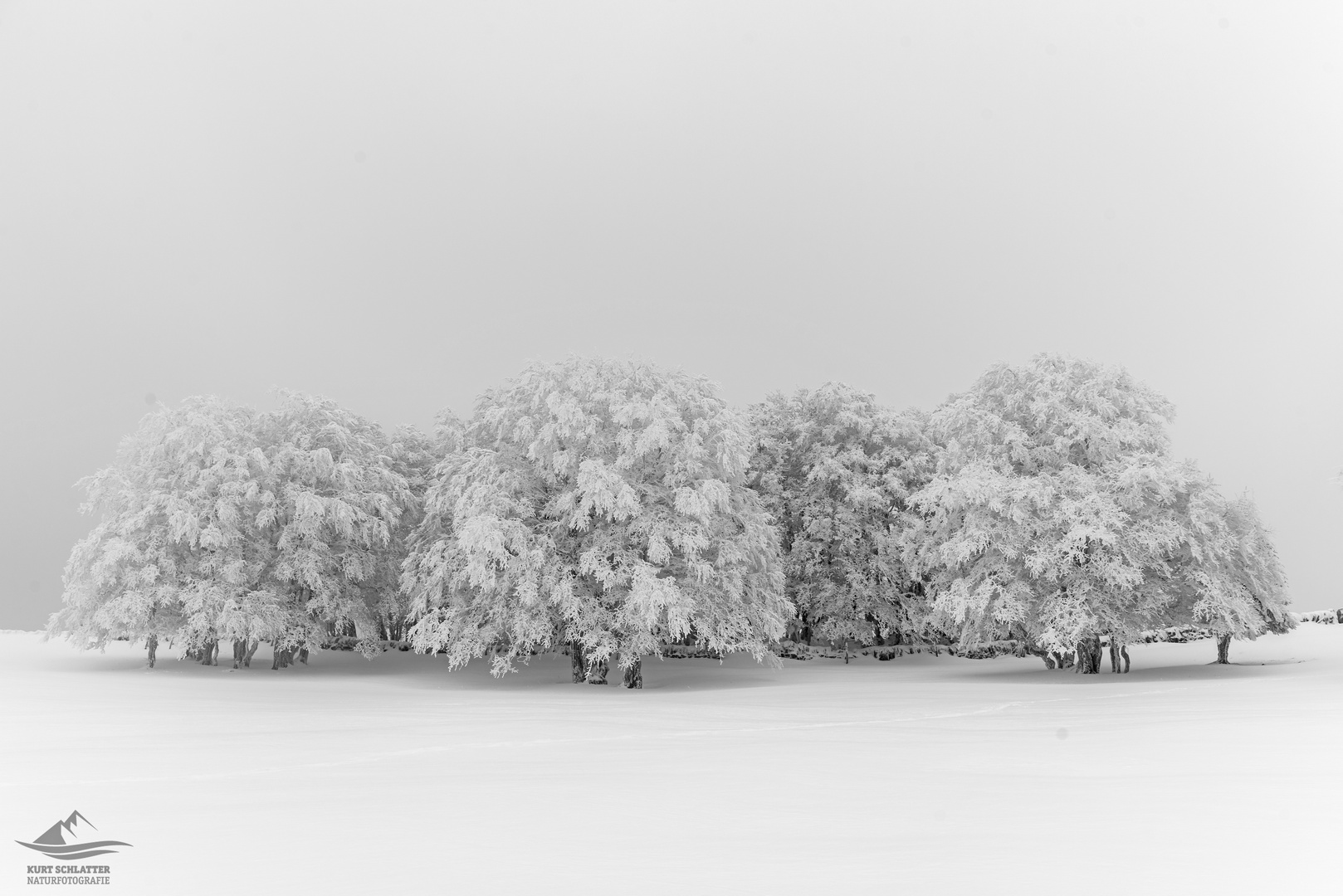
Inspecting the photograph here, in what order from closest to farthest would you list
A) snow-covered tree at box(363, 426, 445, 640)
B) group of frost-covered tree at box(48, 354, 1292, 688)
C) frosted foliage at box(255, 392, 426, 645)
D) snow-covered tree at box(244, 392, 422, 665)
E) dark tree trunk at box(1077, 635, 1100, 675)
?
group of frost-covered tree at box(48, 354, 1292, 688) < dark tree trunk at box(1077, 635, 1100, 675) < snow-covered tree at box(244, 392, 422, 665) < frosted foliage at box(255, 392, 426, 645) < snow-covered tree at box(363, 426, 445, 640)

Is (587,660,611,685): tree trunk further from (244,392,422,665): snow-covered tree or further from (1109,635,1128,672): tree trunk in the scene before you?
(1109,635,1128,672): tree trunk

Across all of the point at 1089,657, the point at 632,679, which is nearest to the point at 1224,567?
the point at 1089,657

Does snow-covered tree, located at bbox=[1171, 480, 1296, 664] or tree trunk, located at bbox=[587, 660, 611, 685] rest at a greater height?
snow-covered tree, located at bbox=[1171, 480, 1296, 664]

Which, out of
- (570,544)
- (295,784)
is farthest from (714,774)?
(570,544)

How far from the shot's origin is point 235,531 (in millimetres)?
40844

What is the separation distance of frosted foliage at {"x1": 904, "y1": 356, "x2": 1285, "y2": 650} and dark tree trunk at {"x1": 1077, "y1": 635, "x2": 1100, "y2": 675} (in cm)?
273

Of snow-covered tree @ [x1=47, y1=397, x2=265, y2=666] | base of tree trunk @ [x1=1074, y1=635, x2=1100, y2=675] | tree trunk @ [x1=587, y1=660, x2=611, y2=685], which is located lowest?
tree trunk @ [x1=587, y1=660, x2=611, y2=685]

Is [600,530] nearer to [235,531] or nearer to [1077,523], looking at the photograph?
[235,531]

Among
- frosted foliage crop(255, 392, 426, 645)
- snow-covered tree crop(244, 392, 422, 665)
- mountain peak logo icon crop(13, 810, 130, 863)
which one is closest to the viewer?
mountain peak logo icon crop(13, 810, 130, 863)

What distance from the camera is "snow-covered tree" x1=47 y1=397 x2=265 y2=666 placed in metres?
39.3

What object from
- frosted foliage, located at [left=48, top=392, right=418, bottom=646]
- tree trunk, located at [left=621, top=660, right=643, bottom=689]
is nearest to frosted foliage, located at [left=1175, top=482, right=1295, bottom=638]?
tree trunk, located at [left=621, top=660, right=643, bottom=689]

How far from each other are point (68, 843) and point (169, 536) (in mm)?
32553

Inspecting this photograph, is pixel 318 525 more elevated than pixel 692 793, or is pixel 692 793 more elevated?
pixel 318 525

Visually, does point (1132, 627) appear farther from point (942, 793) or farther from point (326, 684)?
point (326, 684)
